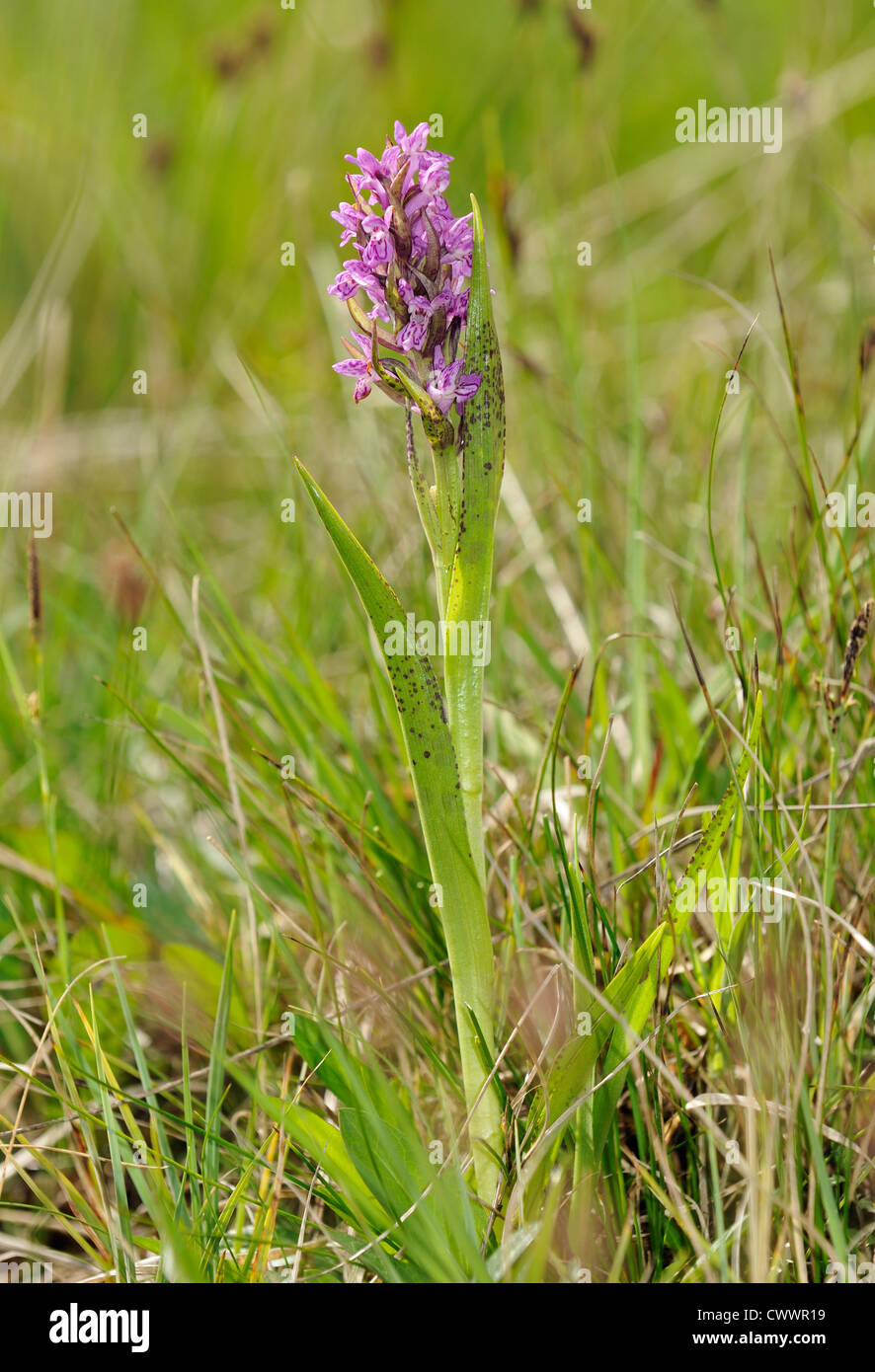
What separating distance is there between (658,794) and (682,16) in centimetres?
466

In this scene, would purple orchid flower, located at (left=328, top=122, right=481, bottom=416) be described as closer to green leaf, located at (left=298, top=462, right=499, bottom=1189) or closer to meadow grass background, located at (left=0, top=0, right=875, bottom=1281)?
green leaf, located at (left=298, top=462, right=499, bottom=1189)

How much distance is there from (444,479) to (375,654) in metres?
0.94

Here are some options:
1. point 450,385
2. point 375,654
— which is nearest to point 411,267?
point 450,385

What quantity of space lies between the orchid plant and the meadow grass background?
0.12 m

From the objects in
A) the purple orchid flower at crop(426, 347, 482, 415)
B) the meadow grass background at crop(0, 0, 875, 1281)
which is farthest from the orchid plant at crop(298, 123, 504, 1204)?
the meadow grass background at crop(0, 0, 875, 1281)

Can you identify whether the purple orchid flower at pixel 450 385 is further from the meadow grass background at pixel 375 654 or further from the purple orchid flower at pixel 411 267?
the meadow grass background at pixel 375 654

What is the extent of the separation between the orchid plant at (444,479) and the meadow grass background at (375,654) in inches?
4.8

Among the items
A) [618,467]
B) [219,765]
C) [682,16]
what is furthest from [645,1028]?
[682,16]

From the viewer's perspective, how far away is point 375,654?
213 centimetres

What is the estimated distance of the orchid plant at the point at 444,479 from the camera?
1.15 m

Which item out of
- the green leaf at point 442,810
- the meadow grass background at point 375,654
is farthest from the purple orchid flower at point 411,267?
the meadow grass background at point 375,654

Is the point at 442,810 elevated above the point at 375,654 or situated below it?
below

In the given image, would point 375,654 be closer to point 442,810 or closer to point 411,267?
point 442,810
